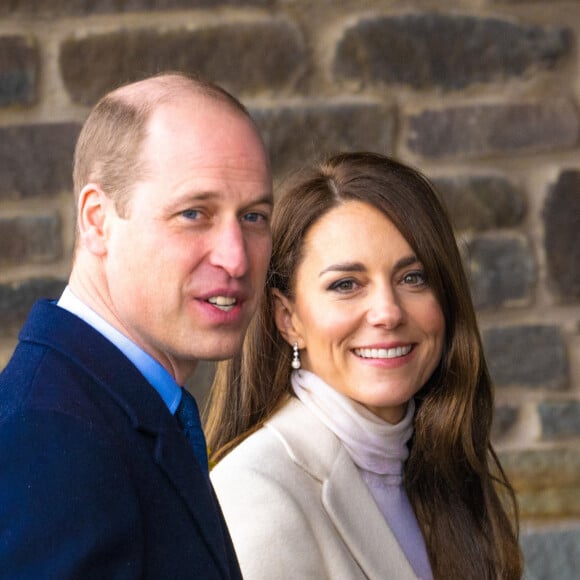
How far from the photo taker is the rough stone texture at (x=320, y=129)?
3168 millimetres

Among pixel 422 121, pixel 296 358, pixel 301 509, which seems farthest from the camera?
pixel 422 121

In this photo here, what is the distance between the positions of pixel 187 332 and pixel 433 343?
1.06 m

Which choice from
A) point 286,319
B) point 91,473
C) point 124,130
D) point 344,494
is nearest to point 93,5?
point 286,319

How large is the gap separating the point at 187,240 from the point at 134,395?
0.18 meters

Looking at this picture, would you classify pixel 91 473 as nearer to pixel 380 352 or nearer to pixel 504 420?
pixel 380 352

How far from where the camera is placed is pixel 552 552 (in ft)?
10.6

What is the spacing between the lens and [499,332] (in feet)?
10.7

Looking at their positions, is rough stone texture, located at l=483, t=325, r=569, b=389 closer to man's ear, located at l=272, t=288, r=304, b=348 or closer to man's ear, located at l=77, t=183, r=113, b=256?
man's ear, located at l=272, t=288, r=304, b=348

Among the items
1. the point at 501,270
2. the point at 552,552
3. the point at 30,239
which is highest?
the point at 30,239

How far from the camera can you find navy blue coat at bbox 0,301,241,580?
3.28ft

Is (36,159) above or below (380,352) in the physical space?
above

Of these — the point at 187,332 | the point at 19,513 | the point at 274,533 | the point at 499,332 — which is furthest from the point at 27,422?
the point at 499,332

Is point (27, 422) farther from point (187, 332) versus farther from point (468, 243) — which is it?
point (468, 243)

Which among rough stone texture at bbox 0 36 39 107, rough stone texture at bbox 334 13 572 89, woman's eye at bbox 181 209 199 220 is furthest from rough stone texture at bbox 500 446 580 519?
woman's eye at bbox 181 209 199 220
